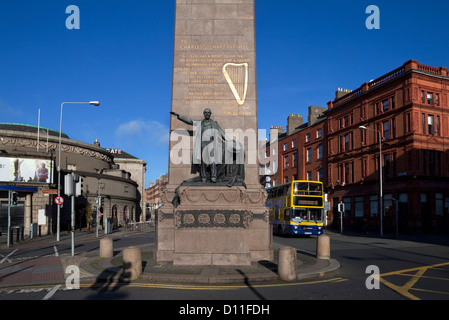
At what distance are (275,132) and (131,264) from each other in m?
64.2

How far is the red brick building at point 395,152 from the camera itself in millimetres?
38562

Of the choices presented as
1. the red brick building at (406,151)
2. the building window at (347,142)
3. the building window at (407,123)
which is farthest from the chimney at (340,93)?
the building window at (407,123)

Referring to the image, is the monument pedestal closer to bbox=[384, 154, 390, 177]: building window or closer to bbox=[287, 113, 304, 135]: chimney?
bbox=[384, 154, 390, 177]: building window

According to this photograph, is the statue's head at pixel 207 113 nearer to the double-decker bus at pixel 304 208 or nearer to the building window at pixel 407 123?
the double-decker bus at pixel 304 208

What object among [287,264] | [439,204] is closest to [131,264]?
[287,264]

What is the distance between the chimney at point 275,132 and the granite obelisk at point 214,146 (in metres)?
56.2

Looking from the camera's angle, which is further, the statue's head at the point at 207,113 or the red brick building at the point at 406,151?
the red brick building at the point at 406,151

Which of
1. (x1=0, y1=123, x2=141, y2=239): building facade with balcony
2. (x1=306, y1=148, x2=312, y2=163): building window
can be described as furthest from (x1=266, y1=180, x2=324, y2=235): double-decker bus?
(x1=306, y1=148, x2=312, y2=163): building window

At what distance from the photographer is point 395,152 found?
136 ft

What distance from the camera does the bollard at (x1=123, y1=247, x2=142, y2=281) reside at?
9.86 m

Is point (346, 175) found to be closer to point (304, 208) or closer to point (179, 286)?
point (304, 208)
